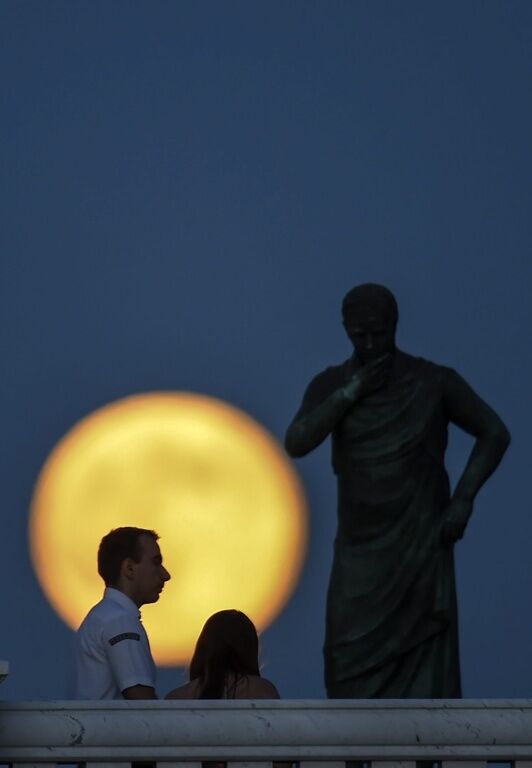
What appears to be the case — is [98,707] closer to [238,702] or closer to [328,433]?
[238,702]

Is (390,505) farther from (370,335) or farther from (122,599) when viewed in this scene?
(122,599)

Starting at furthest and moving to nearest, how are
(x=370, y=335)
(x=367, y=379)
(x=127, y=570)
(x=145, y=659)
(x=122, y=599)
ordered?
(x=370, y=335)
(x=367, y=379)
(x=127, y=570)
(x=122, y=599)
(x=145, y=659)

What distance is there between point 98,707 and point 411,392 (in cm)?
360

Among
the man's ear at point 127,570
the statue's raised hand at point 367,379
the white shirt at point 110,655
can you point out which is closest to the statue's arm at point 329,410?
the statue's raised hand at point 367,379

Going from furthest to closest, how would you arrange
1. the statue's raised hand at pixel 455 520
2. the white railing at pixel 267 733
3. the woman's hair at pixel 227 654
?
the statue's raised hand at pixel 455 520 < the woman's hair at pixel 227 654 < the white railing at pixel 267 733

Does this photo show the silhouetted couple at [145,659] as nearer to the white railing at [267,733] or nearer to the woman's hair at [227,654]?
the woman's hair at [227,654]

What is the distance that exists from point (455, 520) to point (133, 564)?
82.9 inches

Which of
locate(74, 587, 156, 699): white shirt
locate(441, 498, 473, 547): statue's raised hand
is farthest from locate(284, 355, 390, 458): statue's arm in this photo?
locate(74, 587, 156, 699): white shirt

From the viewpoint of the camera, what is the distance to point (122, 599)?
13.1 meters

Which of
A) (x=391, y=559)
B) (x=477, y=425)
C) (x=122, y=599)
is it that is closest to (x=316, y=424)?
(x=391, y=559)

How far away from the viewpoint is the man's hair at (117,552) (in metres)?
13.3

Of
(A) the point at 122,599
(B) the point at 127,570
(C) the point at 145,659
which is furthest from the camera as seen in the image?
(B) the point at 127,570

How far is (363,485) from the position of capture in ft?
47.8

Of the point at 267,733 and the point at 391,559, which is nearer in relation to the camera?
the point at 267,733
